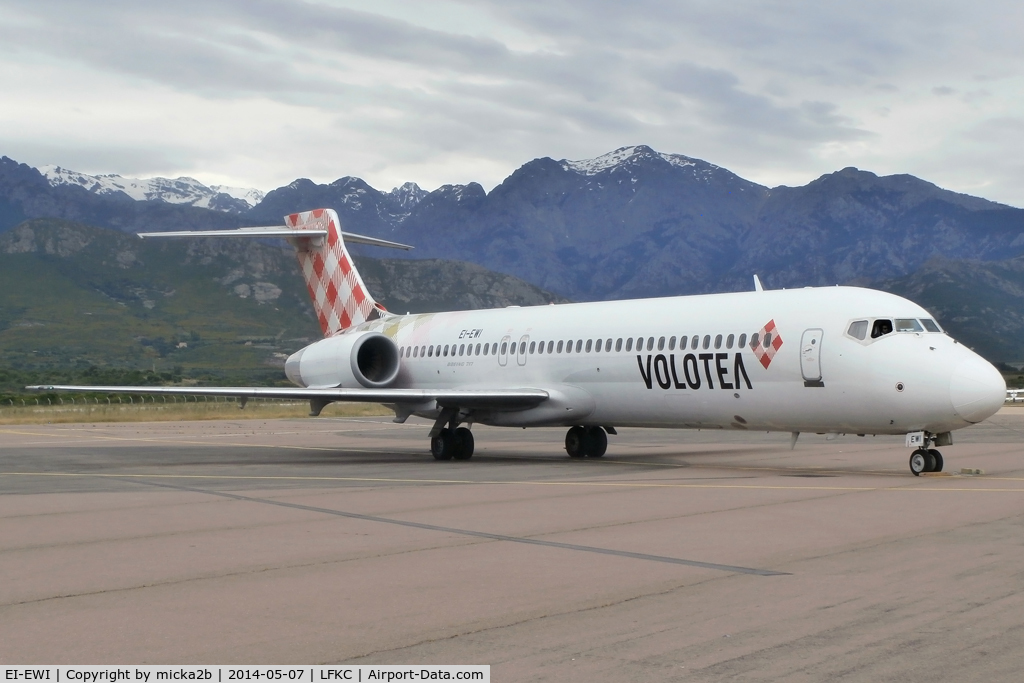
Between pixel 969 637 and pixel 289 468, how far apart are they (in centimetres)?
1583

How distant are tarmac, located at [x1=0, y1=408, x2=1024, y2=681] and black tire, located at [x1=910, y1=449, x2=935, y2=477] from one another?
0.44 metres

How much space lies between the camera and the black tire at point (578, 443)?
24.3 meters

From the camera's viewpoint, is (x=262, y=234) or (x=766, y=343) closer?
(x=766, y=343)

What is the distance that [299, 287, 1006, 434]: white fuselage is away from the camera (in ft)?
57.4

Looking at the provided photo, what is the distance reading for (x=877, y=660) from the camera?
6.25 m

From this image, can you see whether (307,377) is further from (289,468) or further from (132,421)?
(132,421)

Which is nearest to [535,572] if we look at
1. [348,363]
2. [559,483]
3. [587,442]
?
[559,483]

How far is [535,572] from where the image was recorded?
9117 mm

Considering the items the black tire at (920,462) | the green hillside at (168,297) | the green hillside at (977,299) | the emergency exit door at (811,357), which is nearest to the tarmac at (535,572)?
the black tire at (920,462)

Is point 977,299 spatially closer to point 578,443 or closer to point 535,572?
point 578,443

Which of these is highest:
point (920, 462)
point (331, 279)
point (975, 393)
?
point (331, 279)

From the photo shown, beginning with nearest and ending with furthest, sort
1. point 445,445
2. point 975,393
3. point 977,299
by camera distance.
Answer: point 975,393 < point 445,445 < point 977,299

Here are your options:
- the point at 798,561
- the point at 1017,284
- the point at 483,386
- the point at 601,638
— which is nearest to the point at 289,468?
the point at 483,386

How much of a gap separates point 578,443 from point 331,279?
Answer: 9.85 metres
